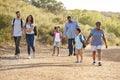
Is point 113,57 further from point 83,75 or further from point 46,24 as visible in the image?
point 46,24

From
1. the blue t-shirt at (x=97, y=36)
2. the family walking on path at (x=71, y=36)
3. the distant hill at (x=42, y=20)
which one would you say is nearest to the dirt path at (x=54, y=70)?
the family walking on path at (x=71, y=36)

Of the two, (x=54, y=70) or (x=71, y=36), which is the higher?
(x=71, y=36)

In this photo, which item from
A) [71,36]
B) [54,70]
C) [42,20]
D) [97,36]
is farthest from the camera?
[42,20]

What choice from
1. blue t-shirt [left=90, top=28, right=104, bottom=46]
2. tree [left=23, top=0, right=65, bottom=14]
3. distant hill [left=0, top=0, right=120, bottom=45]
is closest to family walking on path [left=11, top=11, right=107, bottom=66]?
blue t-shirt [left=90, top=28, right=104, bottom=46]

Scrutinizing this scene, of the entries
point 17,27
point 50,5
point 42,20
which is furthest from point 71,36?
point 50,5

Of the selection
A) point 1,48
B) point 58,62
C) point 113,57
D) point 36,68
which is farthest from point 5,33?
point 36,68

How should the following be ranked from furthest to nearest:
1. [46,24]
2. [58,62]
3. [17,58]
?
[46,24] → [17,58] → [58,62]

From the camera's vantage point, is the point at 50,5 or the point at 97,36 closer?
the point at 97,36

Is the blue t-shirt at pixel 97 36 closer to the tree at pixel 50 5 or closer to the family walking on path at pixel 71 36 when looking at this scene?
the family walking on path at pixel 71 36

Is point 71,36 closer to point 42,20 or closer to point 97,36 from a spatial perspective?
point 97,36

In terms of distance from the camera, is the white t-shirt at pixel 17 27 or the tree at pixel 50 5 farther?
the tree at pixel 50 5

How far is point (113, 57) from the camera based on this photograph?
23.4 metres

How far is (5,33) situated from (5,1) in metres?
15.2

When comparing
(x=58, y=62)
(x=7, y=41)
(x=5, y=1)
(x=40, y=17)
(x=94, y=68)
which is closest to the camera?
(x=94, y=68)
